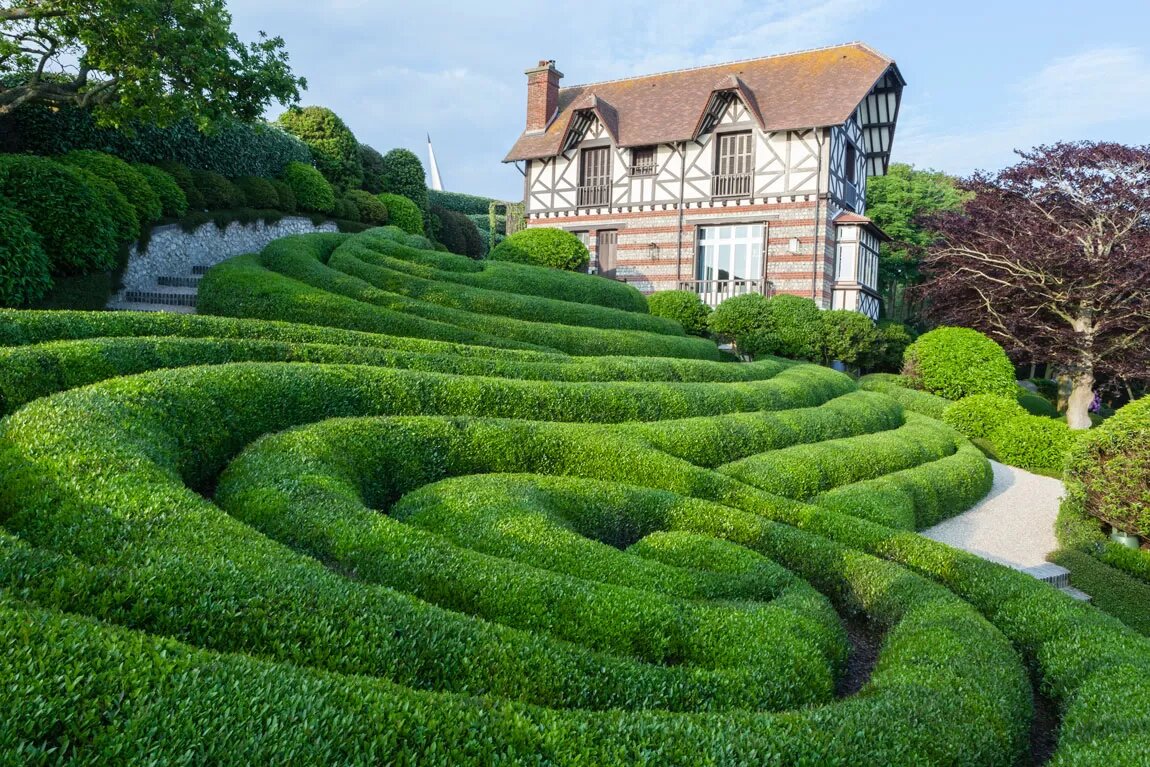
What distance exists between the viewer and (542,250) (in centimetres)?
2439

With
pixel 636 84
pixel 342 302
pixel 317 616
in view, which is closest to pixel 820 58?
pixel 636 84

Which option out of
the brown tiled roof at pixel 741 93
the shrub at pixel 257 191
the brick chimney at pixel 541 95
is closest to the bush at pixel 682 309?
the brown tiled roof at pixel 741 93

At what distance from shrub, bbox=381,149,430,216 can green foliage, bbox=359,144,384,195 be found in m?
0.19

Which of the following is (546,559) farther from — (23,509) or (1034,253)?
(1034,253)

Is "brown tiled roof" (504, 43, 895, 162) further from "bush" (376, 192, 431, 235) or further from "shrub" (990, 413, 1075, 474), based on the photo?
"shrub" (990, 413, 1075, 474)

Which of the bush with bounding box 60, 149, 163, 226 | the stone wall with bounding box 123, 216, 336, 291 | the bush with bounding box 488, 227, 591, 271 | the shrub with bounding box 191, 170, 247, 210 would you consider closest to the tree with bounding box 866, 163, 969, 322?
the bush with bounding box 488, 227, 591, 271

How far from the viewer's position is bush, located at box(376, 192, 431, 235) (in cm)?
2644

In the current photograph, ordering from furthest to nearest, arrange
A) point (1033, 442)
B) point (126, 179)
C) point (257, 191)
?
point (257, 191)
point (1033, 442)
point (126, 179)

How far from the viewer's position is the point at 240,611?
427 centimetres

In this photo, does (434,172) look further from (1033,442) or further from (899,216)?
(1033,442)

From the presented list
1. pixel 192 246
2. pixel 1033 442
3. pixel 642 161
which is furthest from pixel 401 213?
pixel 1033 442

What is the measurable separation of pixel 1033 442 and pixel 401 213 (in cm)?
2001

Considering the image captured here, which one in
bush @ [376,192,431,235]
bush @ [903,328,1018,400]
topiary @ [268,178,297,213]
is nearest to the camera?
bush @ [903,328,1018,400]

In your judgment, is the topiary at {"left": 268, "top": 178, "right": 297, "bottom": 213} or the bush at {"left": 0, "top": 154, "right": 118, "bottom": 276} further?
the topiary at {"left": 268, "top": 178, "right": 297, "bottom": 213}
